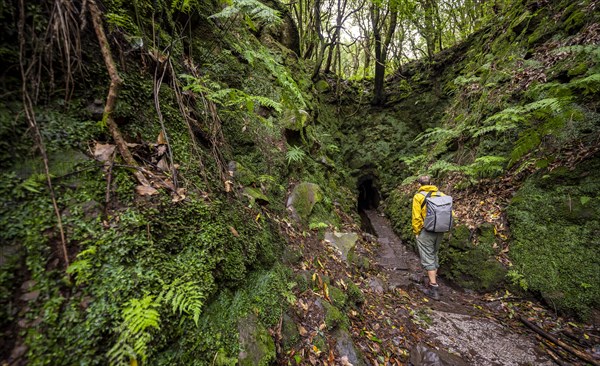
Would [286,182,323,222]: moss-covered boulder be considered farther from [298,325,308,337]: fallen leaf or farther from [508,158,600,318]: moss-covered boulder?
[508,158,600,318]: moss-covered boulder

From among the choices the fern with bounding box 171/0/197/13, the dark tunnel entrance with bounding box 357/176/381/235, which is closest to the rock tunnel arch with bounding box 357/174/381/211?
the dark tunnel entrance with bounding box 357/176/381/235

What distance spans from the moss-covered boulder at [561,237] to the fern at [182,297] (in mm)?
5507

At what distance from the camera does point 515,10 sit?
7883 millimetres

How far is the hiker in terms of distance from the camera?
185 inches

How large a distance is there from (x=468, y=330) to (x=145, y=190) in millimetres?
4889

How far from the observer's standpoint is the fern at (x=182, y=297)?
1.48 metres

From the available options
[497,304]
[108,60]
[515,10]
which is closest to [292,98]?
[108,60]

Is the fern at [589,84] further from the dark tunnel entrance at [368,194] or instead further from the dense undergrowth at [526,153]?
the dark tunnel entrance at [368,194]

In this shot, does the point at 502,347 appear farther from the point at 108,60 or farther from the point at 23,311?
the point at 108,60

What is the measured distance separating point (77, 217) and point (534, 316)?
20.1ft

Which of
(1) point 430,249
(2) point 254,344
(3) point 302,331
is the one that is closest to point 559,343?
(1) point 430,249

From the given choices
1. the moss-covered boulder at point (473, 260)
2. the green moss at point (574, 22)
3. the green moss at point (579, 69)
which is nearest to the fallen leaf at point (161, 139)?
the moss-covered boulder at point (473, 260)

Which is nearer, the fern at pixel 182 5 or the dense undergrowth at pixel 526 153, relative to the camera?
the fern at pixel 182 5

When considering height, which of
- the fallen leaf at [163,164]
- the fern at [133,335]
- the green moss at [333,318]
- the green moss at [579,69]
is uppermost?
the green moss at [579,69]
